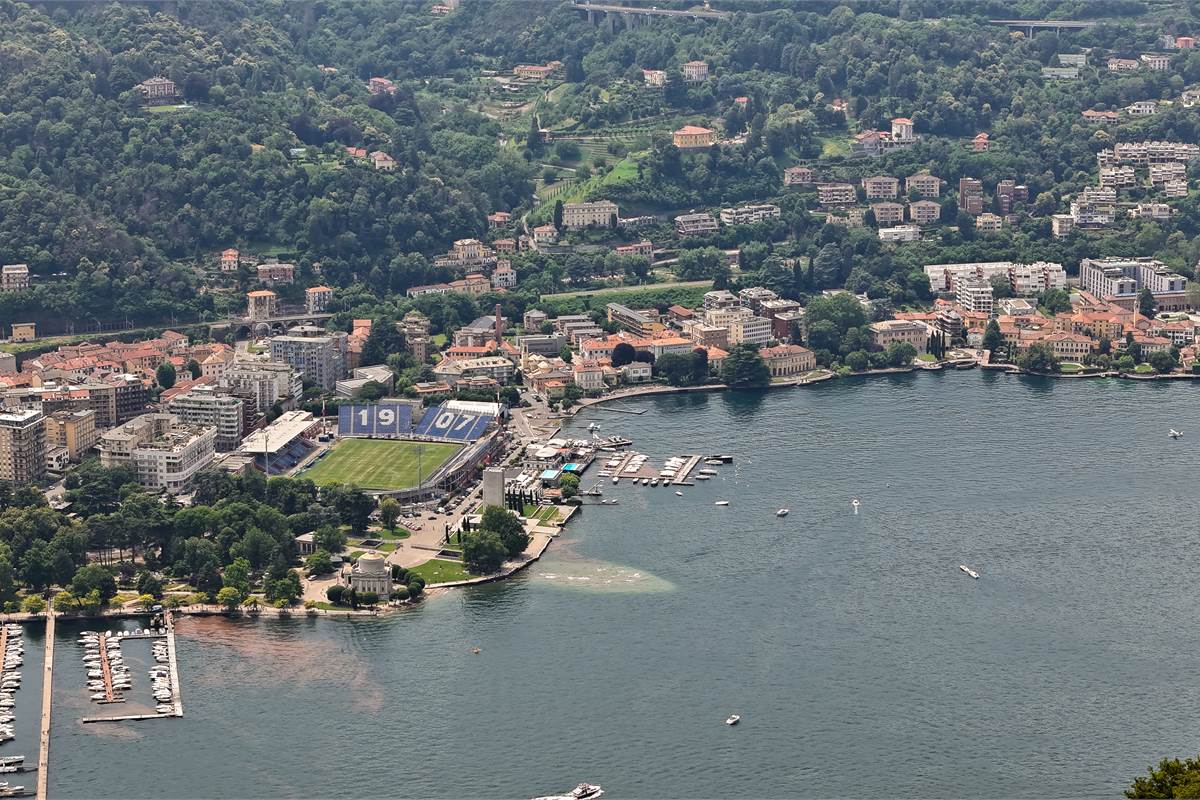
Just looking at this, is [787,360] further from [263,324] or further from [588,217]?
[263,324]

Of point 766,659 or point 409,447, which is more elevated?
point 409,447

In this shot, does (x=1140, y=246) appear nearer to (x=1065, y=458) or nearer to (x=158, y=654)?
(x=1065, y=458)

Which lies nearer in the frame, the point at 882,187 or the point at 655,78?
the point at 882,187

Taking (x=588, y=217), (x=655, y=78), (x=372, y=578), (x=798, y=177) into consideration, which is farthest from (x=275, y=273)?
(x=372, y=578)

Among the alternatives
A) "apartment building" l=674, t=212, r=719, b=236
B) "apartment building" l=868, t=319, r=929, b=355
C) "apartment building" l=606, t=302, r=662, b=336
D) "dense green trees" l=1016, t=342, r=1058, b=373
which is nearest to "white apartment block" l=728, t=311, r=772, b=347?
"apartment building" l=606, t=302, r=662, b=336

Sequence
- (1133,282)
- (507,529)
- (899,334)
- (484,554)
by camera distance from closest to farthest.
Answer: (484,554)
(507,529)
(899,334)
(1133,282)

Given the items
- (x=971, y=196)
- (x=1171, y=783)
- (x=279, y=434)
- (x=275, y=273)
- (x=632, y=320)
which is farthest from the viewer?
(x=971, y=196)

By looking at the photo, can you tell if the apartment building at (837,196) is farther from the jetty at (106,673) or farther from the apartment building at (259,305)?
the jetty at (106,673)

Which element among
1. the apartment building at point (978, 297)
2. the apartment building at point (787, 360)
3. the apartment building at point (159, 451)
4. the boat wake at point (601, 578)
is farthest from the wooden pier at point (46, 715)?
the apartment building at point (978, 297)

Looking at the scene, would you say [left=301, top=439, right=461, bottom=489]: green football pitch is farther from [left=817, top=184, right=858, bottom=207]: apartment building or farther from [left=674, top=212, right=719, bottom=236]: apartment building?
[left=817, top=184, right=858, bottom=207]: apartment building
